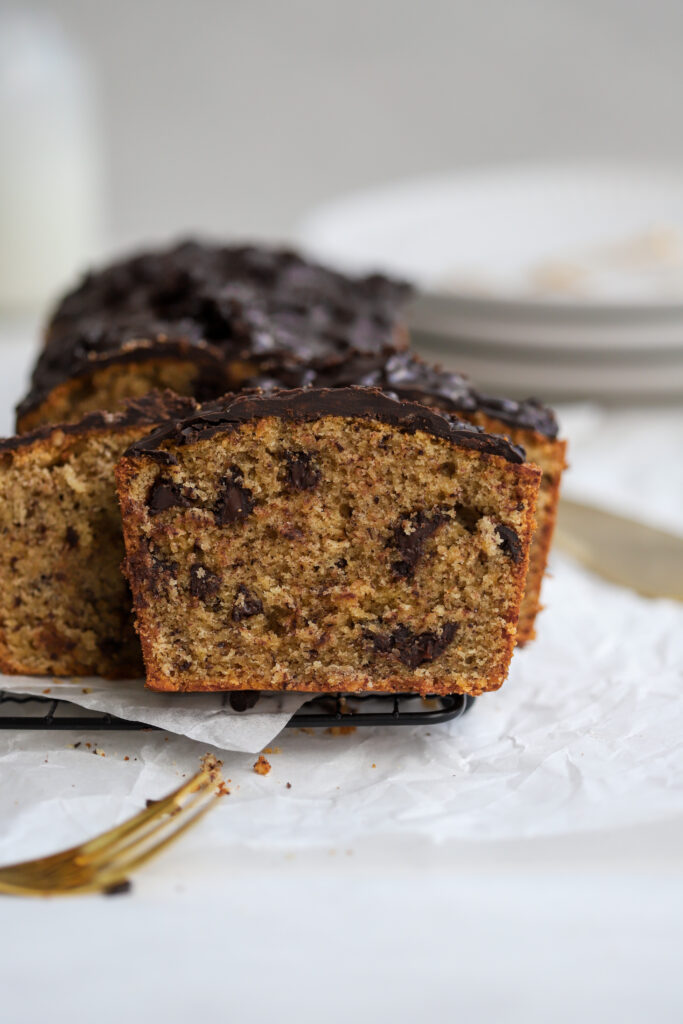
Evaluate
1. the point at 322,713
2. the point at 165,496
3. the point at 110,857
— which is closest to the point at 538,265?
the point at 322,713

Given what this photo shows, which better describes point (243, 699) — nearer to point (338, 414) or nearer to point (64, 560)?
point (64, 560)

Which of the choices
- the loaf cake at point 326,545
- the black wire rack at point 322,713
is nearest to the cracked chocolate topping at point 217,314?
the loaf cake at point 326,545

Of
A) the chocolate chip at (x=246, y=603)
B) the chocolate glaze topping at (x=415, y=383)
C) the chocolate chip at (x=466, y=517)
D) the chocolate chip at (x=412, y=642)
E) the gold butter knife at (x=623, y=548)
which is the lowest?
the gold butter knife at (x=623, y=548)

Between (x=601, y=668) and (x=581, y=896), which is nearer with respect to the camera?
(x=581, y=896)

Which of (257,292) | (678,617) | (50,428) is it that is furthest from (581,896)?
(257,292)

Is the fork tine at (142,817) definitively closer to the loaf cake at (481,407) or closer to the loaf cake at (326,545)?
the loaf cake at (326,545)

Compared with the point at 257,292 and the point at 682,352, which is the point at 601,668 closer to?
the point at 257,292
